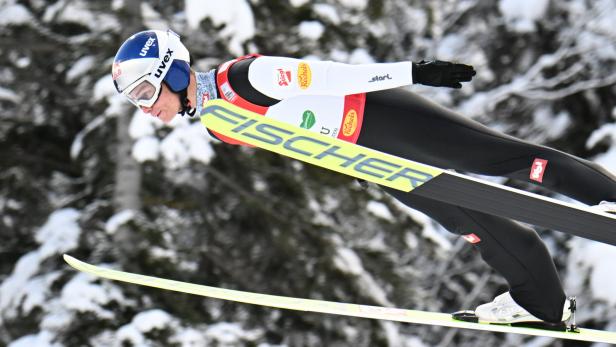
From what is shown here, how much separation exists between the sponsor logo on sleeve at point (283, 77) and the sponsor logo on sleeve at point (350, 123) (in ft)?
1.10

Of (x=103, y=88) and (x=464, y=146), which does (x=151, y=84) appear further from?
(x=103, y=88)

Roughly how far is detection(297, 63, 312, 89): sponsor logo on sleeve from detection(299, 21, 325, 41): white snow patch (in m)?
3.29

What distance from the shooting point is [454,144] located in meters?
3.77

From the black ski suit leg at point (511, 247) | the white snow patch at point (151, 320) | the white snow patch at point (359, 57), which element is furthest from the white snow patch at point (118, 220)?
the black ski suit leg at point (511, 247)

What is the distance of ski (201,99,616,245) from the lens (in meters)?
3.54

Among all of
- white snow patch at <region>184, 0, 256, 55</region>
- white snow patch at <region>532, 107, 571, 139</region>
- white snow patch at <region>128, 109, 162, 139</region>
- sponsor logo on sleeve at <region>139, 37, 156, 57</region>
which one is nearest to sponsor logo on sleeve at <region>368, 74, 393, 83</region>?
sponsor logo on sleeve at <region>139, 37, 156, 57</region>

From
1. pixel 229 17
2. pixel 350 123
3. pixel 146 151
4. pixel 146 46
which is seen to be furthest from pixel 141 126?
pixel 350 123

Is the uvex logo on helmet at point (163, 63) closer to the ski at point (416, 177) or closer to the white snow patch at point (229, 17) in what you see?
the ski at point (416, 177)

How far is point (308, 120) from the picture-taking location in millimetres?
3787

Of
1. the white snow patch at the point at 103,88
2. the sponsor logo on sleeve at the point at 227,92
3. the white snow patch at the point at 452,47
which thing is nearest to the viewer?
the sponsor logo on sleeve at the point at 227,92

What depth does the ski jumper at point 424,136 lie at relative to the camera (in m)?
3.61

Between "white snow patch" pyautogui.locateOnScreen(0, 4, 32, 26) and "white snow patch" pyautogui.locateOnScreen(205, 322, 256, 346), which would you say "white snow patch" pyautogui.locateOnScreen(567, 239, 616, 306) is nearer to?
"white snow patch" pyautogui.locateOnScreen(205, 322, 256, 346)

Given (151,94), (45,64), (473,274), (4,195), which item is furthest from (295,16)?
(473,274)

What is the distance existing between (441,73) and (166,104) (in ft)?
3.78
